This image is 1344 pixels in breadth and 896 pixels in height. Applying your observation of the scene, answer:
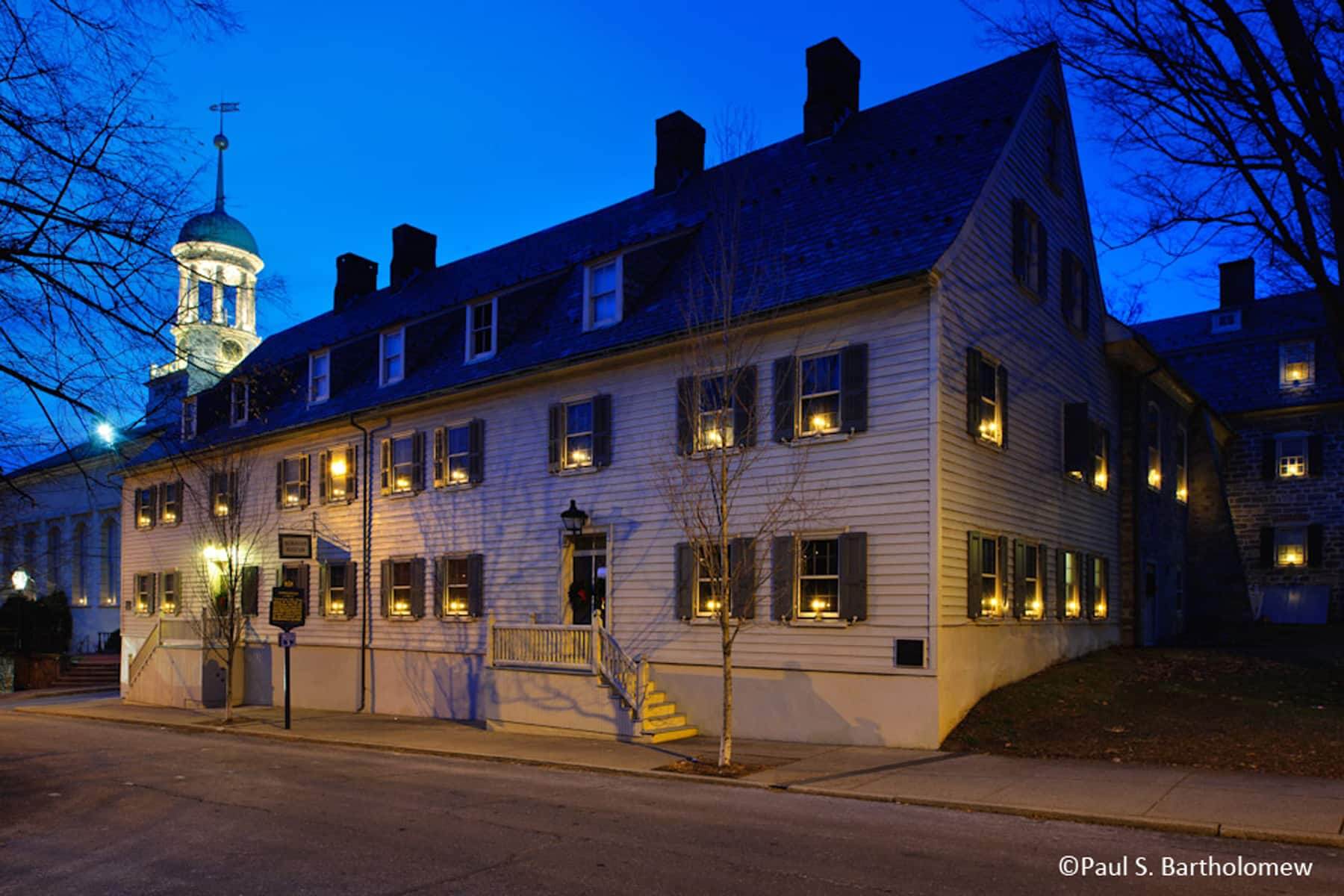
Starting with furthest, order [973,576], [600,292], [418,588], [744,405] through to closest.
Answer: [418,588], [600,292], [744,405], [973,576]

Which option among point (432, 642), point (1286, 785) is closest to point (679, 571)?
point (432, 642)

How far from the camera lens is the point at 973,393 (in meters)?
17.4

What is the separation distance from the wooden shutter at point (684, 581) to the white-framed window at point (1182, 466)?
16069mm

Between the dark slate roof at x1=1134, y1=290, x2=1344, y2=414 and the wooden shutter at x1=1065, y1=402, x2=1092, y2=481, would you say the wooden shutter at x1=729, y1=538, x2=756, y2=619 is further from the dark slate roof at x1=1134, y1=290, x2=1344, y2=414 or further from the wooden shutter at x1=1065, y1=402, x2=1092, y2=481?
the dark slate roof at x1=1134, y1=290, x2=1344, y2=414

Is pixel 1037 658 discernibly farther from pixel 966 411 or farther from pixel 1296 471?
pixel 1296 471

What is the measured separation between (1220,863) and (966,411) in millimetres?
9363

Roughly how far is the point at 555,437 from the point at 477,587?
3959 mm

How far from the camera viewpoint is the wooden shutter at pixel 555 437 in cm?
2148

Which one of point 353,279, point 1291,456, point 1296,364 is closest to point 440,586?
point 353,279

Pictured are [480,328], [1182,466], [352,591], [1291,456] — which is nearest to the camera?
[480,328]

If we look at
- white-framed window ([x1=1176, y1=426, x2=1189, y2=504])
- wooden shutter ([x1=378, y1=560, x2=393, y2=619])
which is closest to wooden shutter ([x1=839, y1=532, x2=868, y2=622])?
wooden shutter ([x1=378, y1=560, x2=393, y2=619])

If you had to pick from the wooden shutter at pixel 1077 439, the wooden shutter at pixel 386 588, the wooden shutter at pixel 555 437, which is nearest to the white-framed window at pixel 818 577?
the wooden shutter at pixel 555 437

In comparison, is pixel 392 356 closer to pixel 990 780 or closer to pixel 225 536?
pixel 225 536

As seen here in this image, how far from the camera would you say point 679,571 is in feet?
61.9
